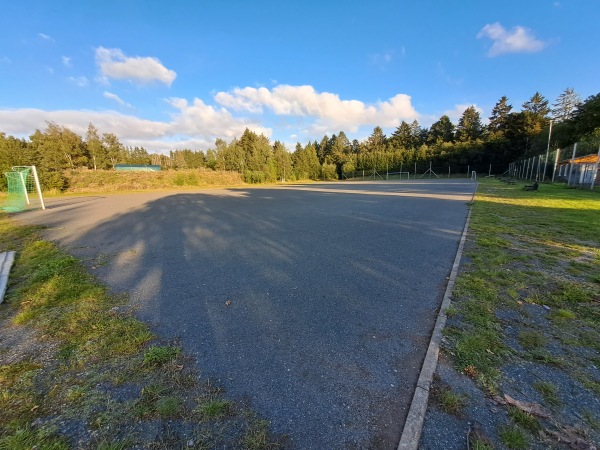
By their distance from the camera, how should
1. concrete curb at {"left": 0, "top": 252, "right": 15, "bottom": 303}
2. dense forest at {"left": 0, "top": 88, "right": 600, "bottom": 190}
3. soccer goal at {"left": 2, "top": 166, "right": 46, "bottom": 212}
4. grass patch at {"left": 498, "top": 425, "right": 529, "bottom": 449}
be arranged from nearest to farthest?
grass patch at {"left": 498, "top": 425, "right": 529, "bottom": 449}
concrete curb at {"left": 0, "top": 252, "right": 15, "bottom": 303}
soccer goal at {"left": 2, "top": 166, "right": 46, "bottom": 212}
dense forest at {"left": 0, "top": 88, "right": 600, "bottom": 190}

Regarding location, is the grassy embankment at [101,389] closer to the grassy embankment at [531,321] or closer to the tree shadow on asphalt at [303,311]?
the tree shadow on asphalt at [303,311]

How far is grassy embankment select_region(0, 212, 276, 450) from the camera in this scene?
1634mm

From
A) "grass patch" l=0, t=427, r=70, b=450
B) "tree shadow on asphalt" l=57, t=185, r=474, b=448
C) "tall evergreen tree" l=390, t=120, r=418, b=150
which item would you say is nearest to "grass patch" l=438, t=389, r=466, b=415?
"tree shadow on asphalt" l=57, t=185, r=474, b=448

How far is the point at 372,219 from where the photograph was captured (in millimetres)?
9070

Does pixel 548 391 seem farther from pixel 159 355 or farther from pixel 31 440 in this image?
Answer: pixel 31 440

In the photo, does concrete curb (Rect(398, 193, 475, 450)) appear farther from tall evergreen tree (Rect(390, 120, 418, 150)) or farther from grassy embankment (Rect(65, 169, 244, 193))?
tall evergreen tree (Rect(390, 120, 418, 150))

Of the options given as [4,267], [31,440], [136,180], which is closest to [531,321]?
[31,440]

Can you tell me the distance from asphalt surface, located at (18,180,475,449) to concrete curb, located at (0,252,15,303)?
95cm

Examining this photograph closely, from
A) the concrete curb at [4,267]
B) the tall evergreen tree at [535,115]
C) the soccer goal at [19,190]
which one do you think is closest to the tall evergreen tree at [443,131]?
the tall evergreen tree at [535,115]

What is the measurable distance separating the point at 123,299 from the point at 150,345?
135 cm

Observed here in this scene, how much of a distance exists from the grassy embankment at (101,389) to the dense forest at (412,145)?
103 ft

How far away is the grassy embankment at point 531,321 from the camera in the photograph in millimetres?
1896

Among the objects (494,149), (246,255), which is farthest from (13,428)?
(494,149)

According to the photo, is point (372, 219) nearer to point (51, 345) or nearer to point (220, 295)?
point (220, 295)
